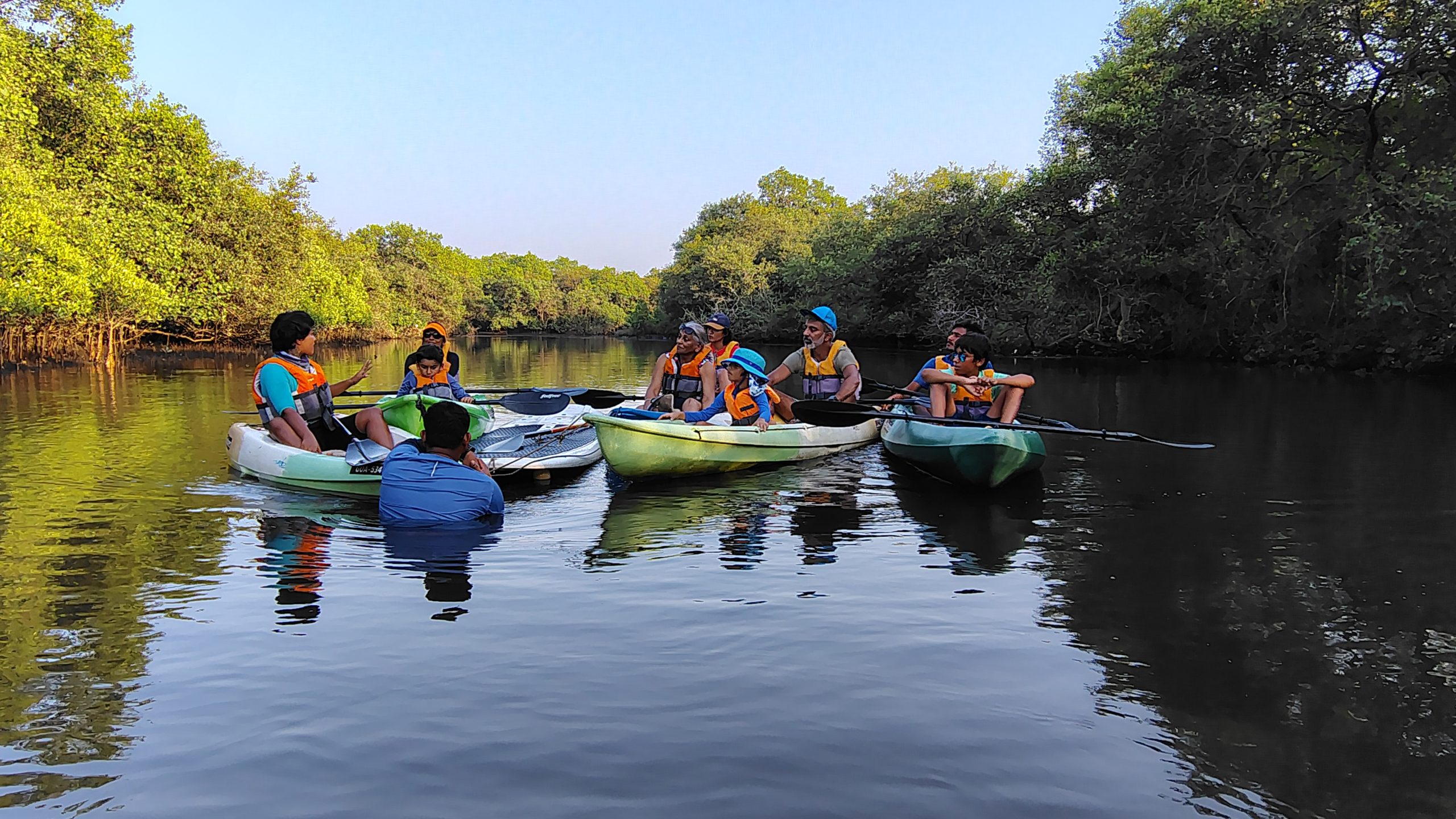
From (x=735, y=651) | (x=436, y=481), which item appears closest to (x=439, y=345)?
(x=436, y=481)

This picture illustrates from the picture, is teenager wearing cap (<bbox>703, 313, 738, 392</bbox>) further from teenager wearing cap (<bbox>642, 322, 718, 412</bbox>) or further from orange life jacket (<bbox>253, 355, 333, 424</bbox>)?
orange life jacket (<bbox>253, 355, 333, 424</bbox>)

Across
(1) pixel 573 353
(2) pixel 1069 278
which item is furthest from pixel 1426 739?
(1) pixel 573 353

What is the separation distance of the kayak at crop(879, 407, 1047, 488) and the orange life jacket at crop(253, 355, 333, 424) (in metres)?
5.51

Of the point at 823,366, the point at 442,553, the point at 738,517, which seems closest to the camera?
the point at 442,553

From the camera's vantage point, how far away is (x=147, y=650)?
4367 mm

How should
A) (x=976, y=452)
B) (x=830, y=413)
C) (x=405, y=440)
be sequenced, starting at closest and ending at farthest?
(x=405, y=440) < (x=976, y=452) < (x=830, y=413)

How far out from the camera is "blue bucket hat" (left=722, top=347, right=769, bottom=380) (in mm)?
9508

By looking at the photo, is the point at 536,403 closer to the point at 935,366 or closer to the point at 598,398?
the point at 598,398

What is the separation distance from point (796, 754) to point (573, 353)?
42.2m

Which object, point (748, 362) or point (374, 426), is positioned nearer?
point (374, 426)

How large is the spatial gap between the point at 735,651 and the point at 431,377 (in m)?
7.01

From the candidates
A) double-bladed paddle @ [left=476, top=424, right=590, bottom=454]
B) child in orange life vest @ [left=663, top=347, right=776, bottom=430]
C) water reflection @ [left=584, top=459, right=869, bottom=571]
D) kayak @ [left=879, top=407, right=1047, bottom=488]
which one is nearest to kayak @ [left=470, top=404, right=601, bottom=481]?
double-bladed paddle @ [left=476, top=424, right=590, bottom=454]

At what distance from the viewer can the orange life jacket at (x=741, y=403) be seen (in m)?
9.48

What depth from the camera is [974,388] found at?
30.5 feet
